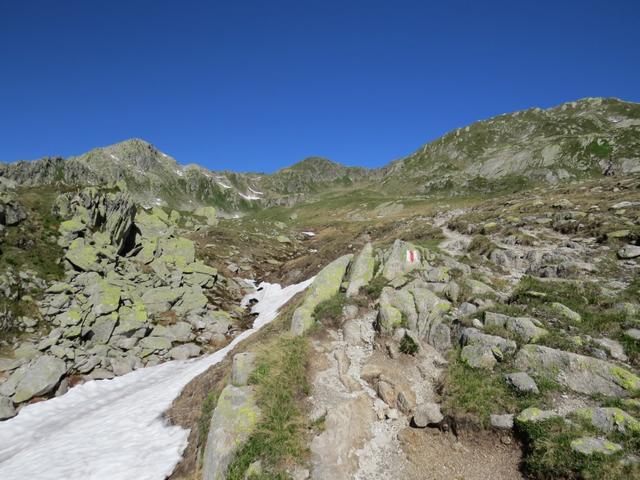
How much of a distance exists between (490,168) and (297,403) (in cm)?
17053

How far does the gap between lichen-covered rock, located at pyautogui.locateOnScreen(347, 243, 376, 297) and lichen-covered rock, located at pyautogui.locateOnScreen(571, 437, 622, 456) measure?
11579 mm

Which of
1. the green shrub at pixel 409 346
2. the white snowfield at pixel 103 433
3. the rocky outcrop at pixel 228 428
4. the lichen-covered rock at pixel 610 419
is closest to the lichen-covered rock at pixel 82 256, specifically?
the white snowfield at pixel 103 433

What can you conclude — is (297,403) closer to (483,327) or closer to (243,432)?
(243,432)

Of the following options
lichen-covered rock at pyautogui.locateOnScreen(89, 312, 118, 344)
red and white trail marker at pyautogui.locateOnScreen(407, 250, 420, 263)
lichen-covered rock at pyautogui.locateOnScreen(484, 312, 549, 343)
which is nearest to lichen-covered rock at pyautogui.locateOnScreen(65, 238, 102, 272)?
lichen-covered rock at pyautogui.locateOnScreen(89, 312, 118, 344)

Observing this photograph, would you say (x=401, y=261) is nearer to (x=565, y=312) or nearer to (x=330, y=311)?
(x=330, y=311)

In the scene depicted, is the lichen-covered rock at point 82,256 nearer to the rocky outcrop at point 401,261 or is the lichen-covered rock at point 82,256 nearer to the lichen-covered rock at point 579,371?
the rocky outcrop at point 401,261

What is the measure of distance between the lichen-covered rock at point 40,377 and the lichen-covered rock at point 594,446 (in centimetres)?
2666

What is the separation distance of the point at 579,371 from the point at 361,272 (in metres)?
11.5

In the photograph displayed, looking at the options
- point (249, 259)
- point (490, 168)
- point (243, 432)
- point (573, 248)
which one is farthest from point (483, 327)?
point (490, 168)

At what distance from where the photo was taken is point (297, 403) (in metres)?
12.0

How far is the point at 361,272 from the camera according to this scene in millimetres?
20359

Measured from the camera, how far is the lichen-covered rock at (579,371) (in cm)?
1012

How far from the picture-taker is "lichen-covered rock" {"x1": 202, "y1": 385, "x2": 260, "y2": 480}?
10594mm

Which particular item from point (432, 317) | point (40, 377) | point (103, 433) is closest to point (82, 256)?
point (40, 377)
